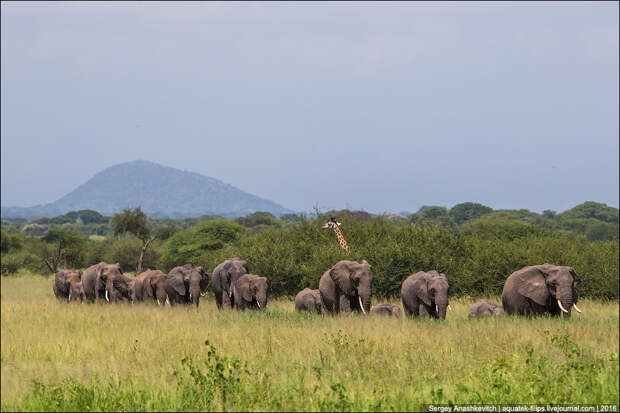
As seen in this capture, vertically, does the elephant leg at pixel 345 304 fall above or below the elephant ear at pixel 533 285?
below

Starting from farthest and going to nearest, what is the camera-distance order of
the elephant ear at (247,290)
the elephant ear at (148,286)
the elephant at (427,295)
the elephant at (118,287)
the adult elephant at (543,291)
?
the elephant at (118,287) → the elephant ear at (148,286) → the elephant ear at (247,290) → the elephant at (427,295) → the adult elephant at (543,291)

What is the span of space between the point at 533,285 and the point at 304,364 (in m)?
8.96

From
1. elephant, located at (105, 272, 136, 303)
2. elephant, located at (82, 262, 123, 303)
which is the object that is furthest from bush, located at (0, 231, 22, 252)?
elephant, located at (105, 272, 136, 303)

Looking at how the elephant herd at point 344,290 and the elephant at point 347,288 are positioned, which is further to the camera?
the elephant at point 347,288

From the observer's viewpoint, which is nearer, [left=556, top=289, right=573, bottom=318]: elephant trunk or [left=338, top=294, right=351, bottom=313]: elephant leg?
[left=556, top=289, right=573, bottom=318]: elephant trunk

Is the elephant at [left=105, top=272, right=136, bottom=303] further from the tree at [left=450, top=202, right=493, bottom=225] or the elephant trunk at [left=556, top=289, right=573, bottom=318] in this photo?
the tree at [left=450, top=202, right=493, bottom=225]

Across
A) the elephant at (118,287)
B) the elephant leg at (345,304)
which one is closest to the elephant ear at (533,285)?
the elephant leg at (345,304)

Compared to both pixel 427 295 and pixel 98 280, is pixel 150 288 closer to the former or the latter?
pixel 98 280

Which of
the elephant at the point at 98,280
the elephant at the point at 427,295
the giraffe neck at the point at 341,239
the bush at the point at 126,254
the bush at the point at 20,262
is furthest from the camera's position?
the bush at the point at 126,254

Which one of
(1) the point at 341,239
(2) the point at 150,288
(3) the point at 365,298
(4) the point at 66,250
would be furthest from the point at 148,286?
(4) the point at 66,250

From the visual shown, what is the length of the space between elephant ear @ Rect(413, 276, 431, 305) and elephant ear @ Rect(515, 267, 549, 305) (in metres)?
2.66

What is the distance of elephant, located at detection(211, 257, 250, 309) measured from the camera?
25138 mm

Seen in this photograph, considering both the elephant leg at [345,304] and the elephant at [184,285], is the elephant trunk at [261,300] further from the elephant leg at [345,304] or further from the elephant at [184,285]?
the elephant at [184,285]

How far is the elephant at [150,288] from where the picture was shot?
28.3 metres
